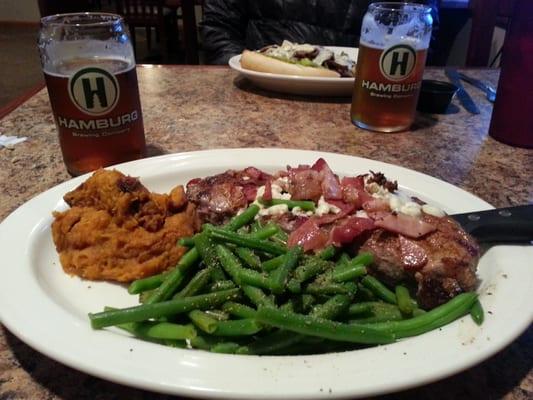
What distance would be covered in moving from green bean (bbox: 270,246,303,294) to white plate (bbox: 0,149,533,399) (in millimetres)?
137

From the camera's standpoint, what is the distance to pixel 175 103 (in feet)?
6.64

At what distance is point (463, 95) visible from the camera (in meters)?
2.13

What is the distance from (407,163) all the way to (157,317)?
41.4 inches

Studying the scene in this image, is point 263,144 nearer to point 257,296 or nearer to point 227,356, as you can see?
point 257,296

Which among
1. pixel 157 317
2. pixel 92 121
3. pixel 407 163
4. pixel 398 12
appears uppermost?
pixel 398 12

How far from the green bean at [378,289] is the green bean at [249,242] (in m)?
0.16

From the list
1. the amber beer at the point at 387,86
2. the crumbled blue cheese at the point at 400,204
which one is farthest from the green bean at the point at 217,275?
the amber beer at the point at 387,86

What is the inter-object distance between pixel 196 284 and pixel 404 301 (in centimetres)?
37

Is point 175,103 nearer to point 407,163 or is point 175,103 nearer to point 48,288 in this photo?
point 407,163

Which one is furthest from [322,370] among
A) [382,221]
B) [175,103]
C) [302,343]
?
[175,103]

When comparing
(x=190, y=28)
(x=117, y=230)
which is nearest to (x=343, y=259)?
(x=117, y=230)

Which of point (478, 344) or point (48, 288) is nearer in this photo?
point (478, 344)

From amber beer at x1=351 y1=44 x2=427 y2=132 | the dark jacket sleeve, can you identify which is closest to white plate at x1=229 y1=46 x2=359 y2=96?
amber beer at x1=351 y1=44 x2=427 y2=132

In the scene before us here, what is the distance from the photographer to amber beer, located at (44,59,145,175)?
1.22 metres
